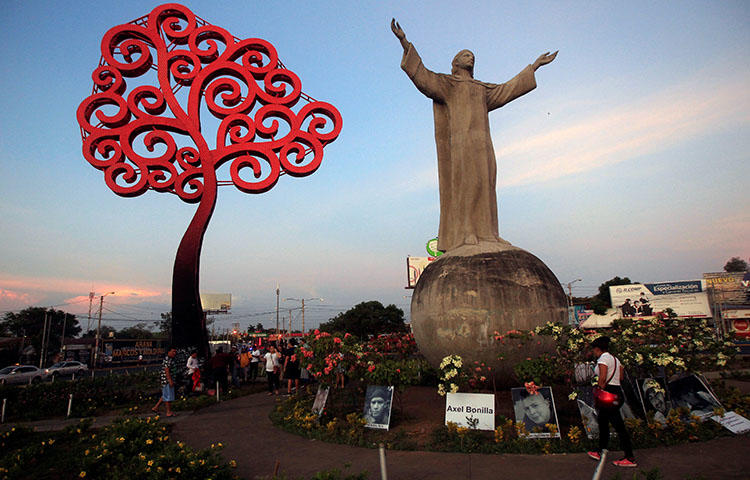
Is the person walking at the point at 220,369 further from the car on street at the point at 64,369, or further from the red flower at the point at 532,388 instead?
the car on street at the point at 64,369

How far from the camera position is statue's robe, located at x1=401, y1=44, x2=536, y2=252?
1016cm

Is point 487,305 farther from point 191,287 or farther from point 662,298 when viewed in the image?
point 662,298

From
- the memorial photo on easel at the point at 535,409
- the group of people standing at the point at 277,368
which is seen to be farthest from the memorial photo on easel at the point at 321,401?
the group of people standing at the point at 277,368

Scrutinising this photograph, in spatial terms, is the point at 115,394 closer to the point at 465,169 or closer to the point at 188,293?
the point at 188,293

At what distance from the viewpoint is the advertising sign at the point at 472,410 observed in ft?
21.5

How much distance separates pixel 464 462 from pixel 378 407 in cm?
219

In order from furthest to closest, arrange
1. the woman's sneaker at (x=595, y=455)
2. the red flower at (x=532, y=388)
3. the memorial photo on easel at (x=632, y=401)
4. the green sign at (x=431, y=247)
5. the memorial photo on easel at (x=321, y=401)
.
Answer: the green sign at (x=431, y=247) < the memorial photo on easel at (x=321, y=401) < the memorial photo on easel at (x=632, y=401) < the red flower at (x=532, y=388) < the woman's sneaker at (x=595, y=455)

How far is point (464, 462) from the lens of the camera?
5.47 meters

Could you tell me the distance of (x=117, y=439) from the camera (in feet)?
18.7

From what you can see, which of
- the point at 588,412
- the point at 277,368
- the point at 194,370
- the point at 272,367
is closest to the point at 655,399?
the point at 588,412

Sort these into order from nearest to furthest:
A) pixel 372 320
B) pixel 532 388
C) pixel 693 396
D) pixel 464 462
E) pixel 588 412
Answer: pixel 464 462 → pixel 588 412 → pixel 532 388 → pixel 693 396 → pixel 372 320

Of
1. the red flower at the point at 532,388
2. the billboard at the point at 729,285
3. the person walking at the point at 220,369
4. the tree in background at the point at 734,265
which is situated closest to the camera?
the red flower at the point at 532,388

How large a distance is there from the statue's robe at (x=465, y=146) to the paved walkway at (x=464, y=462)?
5.10 meters

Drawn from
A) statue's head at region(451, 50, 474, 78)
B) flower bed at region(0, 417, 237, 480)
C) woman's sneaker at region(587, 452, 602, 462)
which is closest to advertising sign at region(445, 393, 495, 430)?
woman's sneaker at region(587, 452, 602, 462)
